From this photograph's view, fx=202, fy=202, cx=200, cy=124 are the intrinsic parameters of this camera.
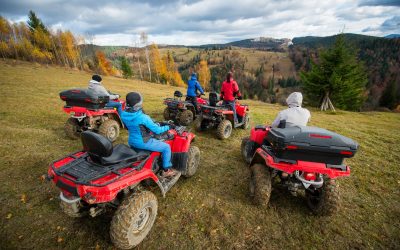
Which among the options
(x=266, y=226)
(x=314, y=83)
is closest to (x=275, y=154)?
(x=266, y=226)

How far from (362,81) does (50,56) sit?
178 feet

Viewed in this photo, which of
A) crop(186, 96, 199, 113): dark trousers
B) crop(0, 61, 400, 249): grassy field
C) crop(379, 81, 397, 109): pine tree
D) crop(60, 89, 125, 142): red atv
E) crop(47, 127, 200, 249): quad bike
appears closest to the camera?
crop(47, 127, 200, 249): quad bike

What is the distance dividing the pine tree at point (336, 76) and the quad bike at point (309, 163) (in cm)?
2020

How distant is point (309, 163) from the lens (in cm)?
341

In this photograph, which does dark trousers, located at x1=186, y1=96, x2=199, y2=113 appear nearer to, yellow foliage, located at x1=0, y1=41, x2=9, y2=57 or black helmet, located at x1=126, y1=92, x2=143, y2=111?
black helmet, located at x1=126, y1=92, x2=143, y2=111

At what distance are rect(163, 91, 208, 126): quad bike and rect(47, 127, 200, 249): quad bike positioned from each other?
4.87 m

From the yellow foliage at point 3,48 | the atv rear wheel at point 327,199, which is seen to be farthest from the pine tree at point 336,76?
the yellow foliage at point 3,48

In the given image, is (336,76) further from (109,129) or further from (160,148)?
(160,148)

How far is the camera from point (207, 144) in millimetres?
7145

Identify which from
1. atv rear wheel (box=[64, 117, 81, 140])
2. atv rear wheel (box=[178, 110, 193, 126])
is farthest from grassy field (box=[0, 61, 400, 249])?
atv rear wheel (box=[178, 110, 193, 126])

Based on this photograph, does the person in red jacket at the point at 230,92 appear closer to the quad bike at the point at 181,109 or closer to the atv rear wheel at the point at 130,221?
the quad bike at the point at 181,109

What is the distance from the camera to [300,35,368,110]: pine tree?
789 inches

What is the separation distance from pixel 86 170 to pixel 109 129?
3.95m

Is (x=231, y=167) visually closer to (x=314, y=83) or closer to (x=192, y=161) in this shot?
(x=192, y=161)
